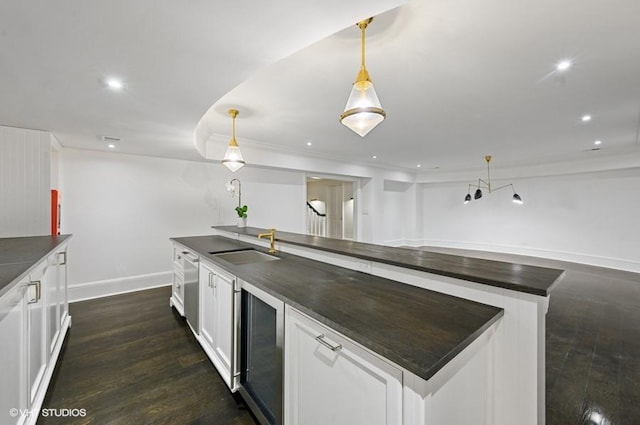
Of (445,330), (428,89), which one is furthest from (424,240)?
(445,330)

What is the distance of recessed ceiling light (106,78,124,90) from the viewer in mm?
1813

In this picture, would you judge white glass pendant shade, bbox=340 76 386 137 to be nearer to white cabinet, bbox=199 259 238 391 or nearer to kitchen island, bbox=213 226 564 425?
kitchen island, bbox=213 226 564 425

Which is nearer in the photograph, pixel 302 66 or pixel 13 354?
pixel 13 354

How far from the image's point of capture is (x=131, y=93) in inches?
79.0

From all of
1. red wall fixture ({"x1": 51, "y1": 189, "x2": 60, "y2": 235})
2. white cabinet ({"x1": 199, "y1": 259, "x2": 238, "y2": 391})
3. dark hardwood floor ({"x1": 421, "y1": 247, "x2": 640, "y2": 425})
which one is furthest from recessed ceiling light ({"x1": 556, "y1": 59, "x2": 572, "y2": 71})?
red wall fixture ({"x1": 51, "y1": 189, "x2": 60, "y2": 235})

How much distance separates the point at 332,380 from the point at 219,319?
4.27ft

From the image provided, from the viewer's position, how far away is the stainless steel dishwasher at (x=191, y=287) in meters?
2.53

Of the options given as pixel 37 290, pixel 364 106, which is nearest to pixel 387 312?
pixel 364 106

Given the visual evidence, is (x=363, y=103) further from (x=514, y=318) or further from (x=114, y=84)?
(x=114, y=84)

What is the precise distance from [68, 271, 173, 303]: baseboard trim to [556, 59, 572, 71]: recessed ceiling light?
5.72 m

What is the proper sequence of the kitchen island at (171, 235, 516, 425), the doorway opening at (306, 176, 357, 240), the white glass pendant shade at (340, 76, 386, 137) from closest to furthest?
the kitchen island at (171, 235, 516, 425)
the white glass pendant shade at (340, 76, 386, 137)
the doorway opening at (306, 176, 357, 240)

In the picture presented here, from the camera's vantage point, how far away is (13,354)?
1.29m

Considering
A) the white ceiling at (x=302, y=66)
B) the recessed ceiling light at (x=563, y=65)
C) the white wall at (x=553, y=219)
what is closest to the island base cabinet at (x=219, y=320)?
the white ceiling at (x=302, y=66)

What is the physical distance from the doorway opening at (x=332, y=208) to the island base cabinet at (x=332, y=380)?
619cm
